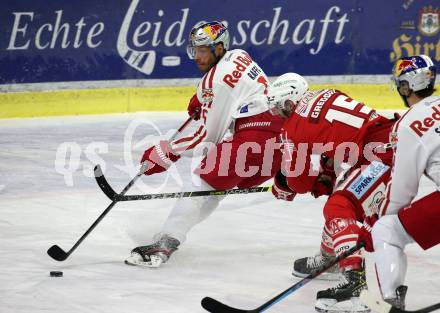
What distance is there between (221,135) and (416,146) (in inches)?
63.6

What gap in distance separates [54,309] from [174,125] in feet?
→ 13.3

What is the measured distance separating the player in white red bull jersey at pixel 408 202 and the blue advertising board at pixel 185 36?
4.98 metres

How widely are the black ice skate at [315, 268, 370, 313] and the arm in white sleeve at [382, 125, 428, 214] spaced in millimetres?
408

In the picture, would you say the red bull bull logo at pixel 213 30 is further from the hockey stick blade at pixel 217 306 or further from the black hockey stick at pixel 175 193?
the hockey stick blade at pixel 217 306

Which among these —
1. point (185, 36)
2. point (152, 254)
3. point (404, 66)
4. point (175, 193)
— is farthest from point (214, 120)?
point (185, 36)

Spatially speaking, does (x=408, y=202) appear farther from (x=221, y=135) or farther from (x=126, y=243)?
(x=126, y=243)

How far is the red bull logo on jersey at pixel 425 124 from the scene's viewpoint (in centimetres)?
316

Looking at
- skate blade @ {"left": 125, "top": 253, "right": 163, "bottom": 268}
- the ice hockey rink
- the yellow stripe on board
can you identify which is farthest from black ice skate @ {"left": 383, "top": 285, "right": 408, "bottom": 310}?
the yellow stripe on board

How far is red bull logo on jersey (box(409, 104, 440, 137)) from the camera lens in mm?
3164

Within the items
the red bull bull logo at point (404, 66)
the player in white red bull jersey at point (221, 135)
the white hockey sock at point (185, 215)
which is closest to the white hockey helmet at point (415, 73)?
the red bull bull logo at point (404, 66)

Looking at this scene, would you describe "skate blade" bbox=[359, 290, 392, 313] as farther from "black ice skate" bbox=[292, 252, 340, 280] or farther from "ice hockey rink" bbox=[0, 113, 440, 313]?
"black ice skate" bbox=[292, 252, 340, 280]

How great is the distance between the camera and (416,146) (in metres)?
3.18

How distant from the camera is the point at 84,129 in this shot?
748 centimetres

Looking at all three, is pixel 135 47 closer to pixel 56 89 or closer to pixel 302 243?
pixel 56 89
